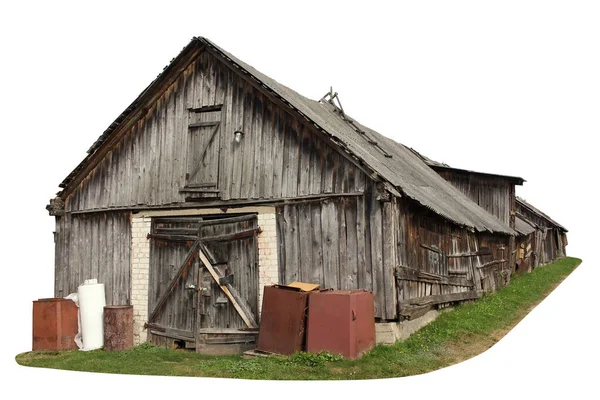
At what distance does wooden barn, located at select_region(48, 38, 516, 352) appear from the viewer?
493 inches

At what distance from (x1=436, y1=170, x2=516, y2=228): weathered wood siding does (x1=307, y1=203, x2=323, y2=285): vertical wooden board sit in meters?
15.4

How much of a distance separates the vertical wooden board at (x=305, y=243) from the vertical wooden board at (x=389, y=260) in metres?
1.68

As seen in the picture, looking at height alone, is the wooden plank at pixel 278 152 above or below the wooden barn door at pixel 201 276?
above

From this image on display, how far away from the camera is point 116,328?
1409cm

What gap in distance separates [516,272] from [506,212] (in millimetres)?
3058

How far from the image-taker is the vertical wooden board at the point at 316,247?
12.8 metres

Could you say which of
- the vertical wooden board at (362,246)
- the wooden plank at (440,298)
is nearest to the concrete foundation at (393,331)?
the wooden plank at (440,298)

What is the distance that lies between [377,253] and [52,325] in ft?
26.7

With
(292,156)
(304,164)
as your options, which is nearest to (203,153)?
(292,156)

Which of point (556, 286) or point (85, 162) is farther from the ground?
point (85, 162)

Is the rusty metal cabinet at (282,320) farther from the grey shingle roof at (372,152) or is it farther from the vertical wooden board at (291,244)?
the grey shingle roof at (372,152)

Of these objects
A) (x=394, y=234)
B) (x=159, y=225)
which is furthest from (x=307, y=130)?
(x=159, y=225)

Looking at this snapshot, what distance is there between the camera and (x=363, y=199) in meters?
12.4

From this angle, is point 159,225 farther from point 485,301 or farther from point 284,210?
point 485,301
